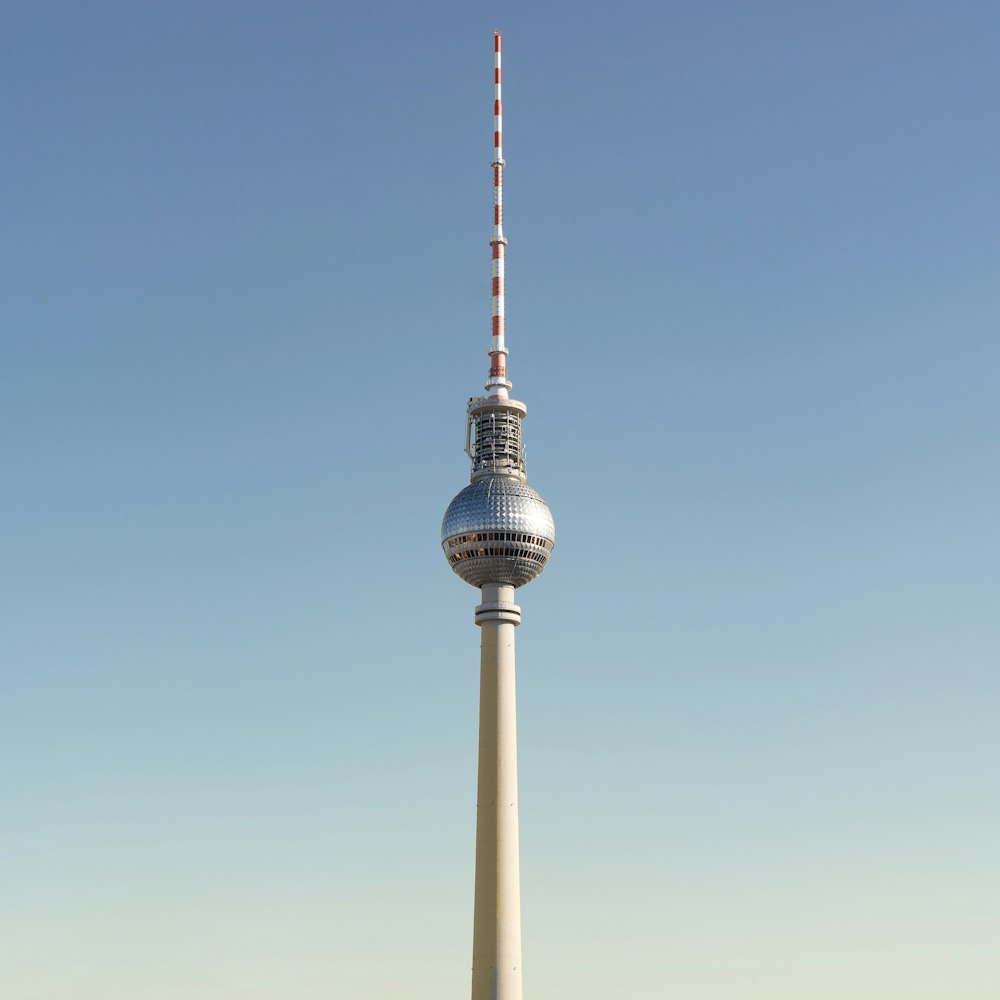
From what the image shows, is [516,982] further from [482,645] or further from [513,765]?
[482,645]

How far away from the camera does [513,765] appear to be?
174750mm

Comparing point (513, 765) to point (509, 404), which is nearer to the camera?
point (513, 765)

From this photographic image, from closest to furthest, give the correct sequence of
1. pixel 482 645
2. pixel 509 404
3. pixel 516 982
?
pixel 516 982 → pixel 482 645 → pixel 509 404

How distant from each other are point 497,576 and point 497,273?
1639 inches

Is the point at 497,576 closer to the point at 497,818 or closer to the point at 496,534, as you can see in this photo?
the point at 496,534

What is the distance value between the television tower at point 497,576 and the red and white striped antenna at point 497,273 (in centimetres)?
13

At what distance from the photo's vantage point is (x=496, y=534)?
183 meters

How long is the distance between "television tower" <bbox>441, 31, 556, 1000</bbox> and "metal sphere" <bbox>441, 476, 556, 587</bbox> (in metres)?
0.13

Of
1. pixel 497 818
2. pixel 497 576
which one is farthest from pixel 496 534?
pixel 497 818

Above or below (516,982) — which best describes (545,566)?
above

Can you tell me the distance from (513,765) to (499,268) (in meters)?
66.0

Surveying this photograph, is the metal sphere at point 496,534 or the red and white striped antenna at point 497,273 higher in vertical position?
the red and white striped antenna at point 497,273

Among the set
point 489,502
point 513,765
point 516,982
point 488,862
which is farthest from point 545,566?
point 516,982

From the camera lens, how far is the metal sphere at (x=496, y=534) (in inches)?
7224
